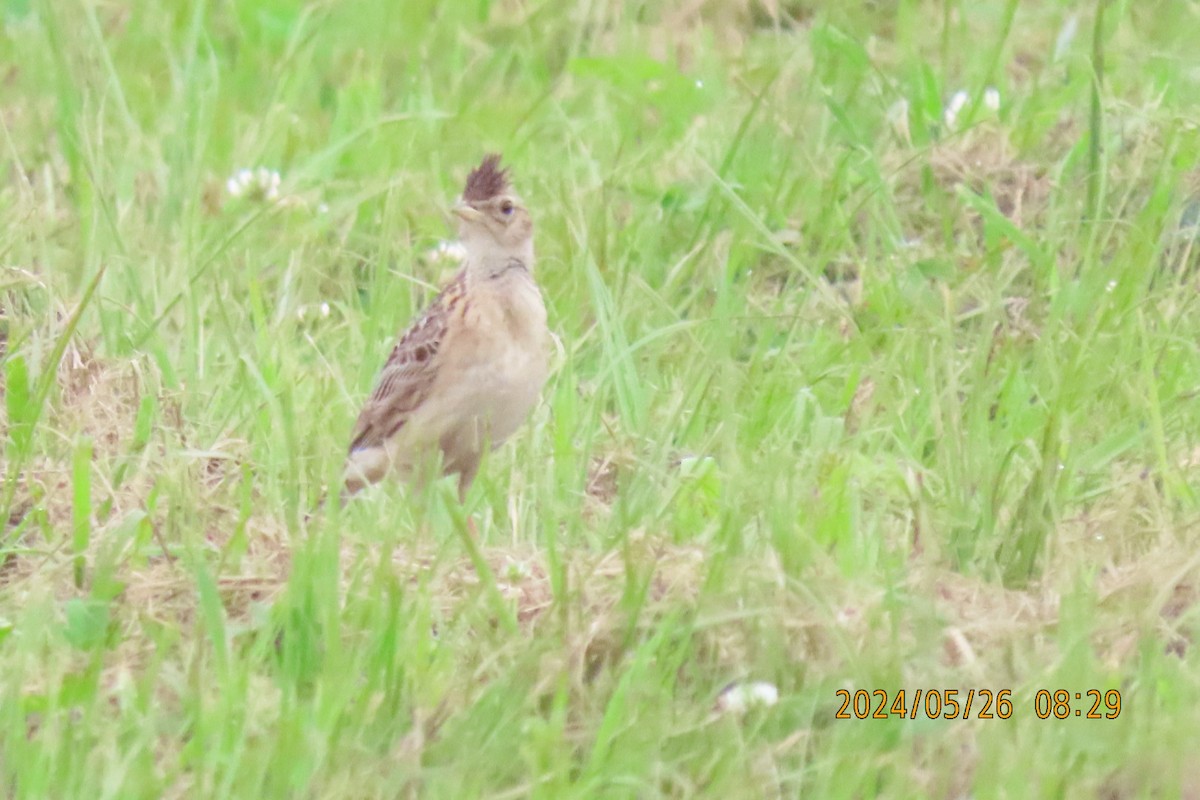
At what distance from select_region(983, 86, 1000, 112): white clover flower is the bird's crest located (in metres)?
2.47

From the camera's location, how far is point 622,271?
7176mm

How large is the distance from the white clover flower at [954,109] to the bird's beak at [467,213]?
2467mm

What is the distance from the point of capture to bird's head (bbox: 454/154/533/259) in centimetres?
616

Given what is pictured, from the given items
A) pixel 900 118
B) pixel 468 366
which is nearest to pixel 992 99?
pixel 900 118

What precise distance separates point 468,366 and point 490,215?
0.50 meters

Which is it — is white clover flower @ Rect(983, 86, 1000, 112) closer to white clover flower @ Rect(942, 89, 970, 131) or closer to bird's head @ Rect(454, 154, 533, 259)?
white clover flower @ Rect(942, 89, 970, 131)

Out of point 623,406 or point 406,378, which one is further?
point 623,406

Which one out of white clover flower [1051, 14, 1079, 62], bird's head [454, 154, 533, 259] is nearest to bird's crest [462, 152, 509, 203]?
bird's head [454, 154, 533, 259]

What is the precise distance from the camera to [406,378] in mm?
6047

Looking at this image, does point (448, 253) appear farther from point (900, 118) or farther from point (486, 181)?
point (900, 118)

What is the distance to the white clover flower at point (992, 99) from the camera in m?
8.04

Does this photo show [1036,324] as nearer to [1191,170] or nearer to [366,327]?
[1191,170]

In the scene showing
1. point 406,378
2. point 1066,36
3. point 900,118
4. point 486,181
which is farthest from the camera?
point 1066,36

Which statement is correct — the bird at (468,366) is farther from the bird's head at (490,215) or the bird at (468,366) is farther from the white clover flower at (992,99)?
the white clover flower at (992,99)
